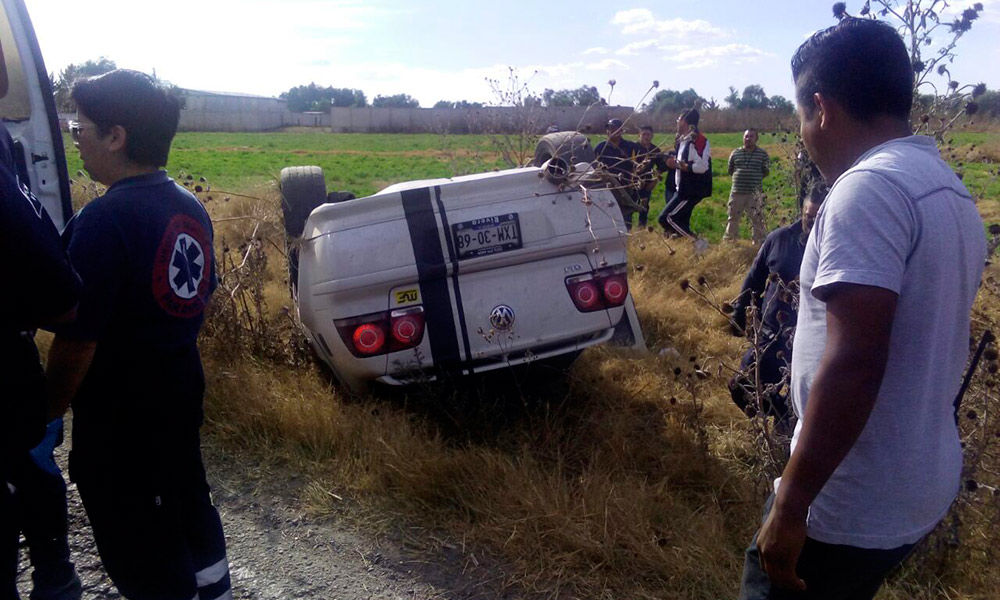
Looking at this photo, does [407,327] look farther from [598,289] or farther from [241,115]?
[241,115]

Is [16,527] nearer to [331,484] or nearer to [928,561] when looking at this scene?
[331,484]

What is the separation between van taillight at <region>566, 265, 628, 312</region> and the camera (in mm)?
3857

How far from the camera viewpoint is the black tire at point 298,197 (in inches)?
179

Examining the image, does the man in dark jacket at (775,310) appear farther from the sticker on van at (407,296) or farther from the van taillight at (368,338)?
the van taillight at (368,338)

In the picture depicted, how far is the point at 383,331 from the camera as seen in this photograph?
12.0 feet

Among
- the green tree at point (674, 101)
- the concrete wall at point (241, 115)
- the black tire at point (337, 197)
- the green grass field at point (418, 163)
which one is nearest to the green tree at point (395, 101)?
the concrete wall at point (241, 115)

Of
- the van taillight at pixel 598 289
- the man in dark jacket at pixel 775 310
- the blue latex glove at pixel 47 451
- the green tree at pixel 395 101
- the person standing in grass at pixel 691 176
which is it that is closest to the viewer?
the blue latex glove at pixel 47 451

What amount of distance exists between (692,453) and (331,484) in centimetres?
175

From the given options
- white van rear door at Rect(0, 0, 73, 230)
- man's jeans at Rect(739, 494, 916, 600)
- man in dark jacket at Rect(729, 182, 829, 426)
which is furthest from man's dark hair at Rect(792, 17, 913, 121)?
white van rear door at Rect(0, 0, 73, 230)

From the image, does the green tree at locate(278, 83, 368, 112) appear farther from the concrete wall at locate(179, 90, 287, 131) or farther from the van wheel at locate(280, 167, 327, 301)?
the van wheel at locate(280, 167, 327, 301)

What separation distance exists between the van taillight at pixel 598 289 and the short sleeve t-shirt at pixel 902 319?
7.11 ft

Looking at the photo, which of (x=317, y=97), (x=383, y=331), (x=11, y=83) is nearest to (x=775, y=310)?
(x=383, y=331)

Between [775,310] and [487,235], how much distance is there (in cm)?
139

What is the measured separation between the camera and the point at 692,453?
12.6 feet
